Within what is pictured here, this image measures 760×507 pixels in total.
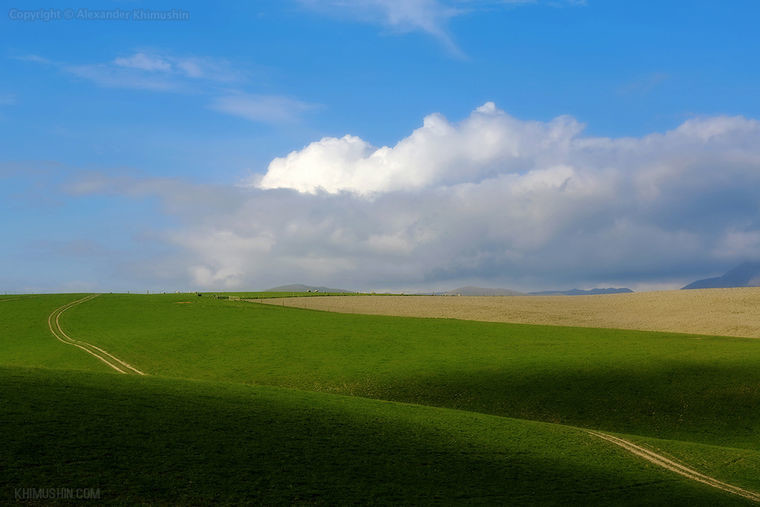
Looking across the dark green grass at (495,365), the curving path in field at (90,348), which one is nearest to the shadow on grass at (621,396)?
the dark green grass at (495,365)

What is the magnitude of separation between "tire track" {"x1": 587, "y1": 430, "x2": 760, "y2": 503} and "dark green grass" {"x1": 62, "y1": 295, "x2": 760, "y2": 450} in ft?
21.0

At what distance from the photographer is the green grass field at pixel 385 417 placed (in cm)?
1722

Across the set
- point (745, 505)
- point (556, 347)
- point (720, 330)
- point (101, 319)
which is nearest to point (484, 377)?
point (556, 347)

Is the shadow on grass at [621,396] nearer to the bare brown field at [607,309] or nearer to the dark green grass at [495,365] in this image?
the dark green grass at [495,365]

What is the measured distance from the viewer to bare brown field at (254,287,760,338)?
62938mm

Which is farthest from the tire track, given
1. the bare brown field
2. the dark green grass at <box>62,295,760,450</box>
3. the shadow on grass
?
the bare brown field

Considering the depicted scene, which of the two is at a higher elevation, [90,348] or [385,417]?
[90,348]

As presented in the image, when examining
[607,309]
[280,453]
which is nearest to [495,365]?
[280,453]

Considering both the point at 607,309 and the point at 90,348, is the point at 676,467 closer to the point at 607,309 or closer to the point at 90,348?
the point at 90,348

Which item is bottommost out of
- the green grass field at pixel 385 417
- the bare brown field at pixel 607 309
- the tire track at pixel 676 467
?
the tire track at pixel 676 467

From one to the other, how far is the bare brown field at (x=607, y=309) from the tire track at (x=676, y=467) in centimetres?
3728

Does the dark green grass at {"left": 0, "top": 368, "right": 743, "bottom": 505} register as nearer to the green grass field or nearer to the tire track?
the green grass field

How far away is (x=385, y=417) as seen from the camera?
25875mm

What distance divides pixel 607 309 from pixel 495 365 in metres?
38.8
